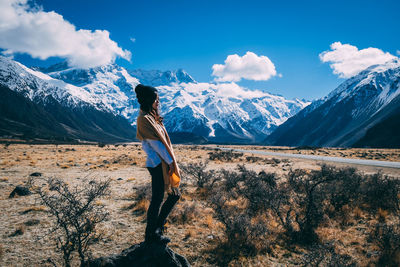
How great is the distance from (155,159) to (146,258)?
176cm

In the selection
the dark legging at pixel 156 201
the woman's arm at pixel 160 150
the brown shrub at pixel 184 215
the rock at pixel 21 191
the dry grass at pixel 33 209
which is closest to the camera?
the woman's arm at pixel 160 150

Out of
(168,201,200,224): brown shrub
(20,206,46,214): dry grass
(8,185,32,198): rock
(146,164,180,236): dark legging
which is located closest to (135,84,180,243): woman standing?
(146,164,180,236): dark legging

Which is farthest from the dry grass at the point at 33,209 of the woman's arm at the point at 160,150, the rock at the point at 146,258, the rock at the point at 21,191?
the woman's arm at the point at 160,150

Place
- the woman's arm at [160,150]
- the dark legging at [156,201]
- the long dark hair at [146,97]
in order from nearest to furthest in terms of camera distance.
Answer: the woman's arm at [160,150]
the dark legging at [156,201]
the long dark hair at [146,97]

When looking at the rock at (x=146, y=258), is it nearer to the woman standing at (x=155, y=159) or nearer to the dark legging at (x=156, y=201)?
the woman standing at (x=155, y=159)

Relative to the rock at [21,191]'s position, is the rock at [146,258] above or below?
above

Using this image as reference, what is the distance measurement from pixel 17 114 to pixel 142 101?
772 feet

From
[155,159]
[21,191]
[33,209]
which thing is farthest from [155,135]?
[21,191]

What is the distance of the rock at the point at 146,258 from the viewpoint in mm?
3721

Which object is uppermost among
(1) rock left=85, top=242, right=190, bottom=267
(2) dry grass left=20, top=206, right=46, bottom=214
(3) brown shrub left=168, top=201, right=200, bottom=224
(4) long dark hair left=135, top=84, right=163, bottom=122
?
(4) long dark hair left=135, top=84, right=163, bottom=122

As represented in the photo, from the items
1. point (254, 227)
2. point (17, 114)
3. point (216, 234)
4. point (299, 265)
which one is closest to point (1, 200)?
point (216, 234)

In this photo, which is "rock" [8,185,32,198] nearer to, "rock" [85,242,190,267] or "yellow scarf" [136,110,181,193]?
"rock" [85,242,190,267]

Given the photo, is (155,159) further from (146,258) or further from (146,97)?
(146,258)

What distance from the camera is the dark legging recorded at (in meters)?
3.68
